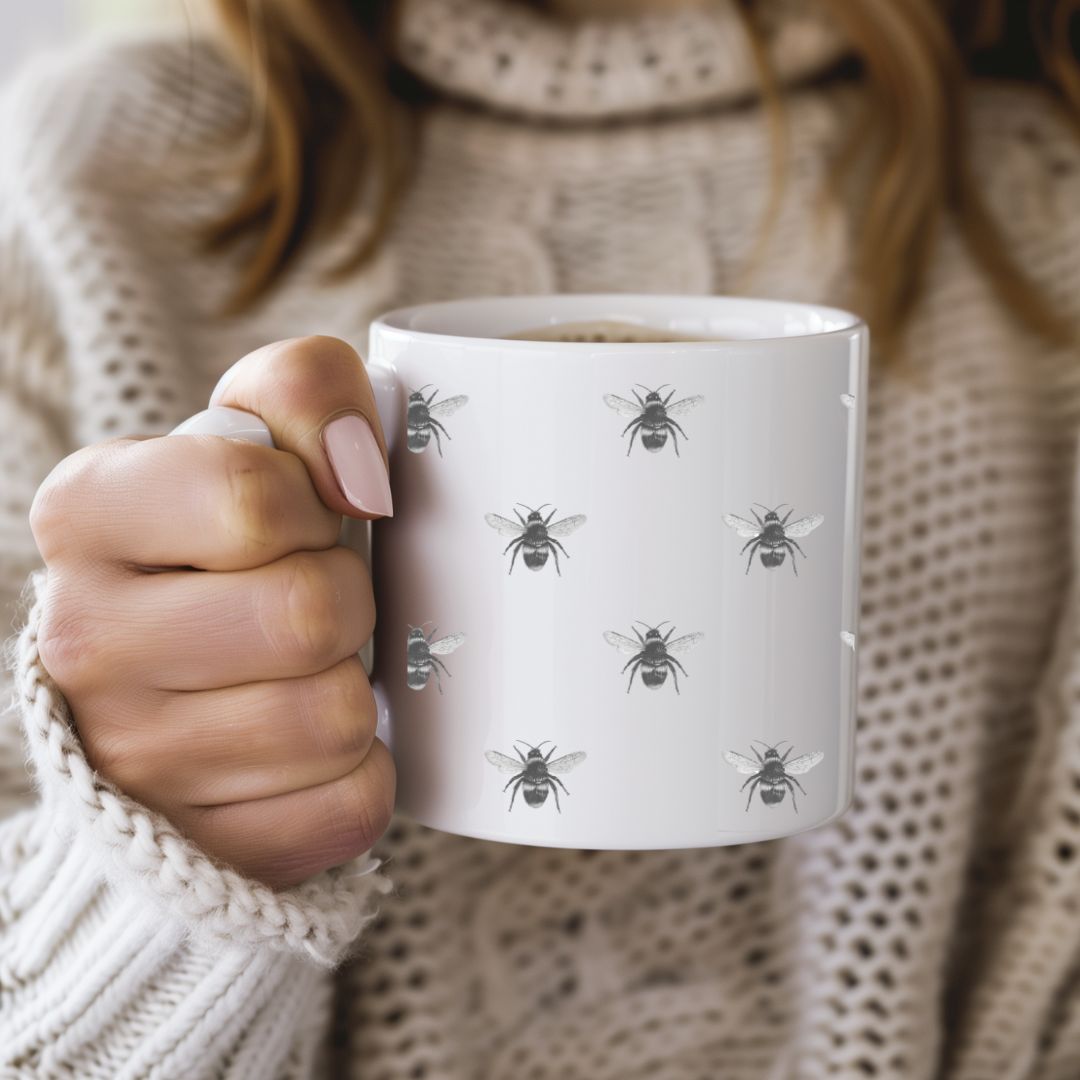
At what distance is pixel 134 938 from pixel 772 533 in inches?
13.9

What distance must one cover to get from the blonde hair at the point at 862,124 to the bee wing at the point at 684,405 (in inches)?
19.2

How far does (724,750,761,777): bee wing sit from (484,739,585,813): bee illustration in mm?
57

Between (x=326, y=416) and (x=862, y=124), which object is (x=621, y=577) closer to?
(x=326, y=416)

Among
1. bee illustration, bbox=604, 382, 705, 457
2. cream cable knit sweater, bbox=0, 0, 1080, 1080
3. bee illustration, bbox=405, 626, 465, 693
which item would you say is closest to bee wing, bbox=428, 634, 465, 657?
bee illustration, bbox=405, 626, 465, 693

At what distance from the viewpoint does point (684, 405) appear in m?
0.42

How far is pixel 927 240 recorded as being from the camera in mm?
891

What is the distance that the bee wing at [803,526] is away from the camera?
449mm

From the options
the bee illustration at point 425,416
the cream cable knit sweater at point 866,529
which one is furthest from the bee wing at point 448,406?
the cream cable knit sweater at point 866,529

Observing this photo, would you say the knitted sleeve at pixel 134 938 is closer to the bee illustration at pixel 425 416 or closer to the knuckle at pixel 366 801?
the knuckle at pixel 366 801

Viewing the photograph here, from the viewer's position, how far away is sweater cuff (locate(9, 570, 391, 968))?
0.46 m

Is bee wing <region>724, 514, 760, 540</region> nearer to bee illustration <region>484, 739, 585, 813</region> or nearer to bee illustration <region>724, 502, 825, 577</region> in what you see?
bee illustration <region>724, 502, 825, 577</region>

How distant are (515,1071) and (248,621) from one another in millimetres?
501

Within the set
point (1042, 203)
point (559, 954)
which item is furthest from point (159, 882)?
point (1042, 203)

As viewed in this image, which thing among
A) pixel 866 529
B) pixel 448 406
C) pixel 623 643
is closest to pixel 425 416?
pixel 448 406
